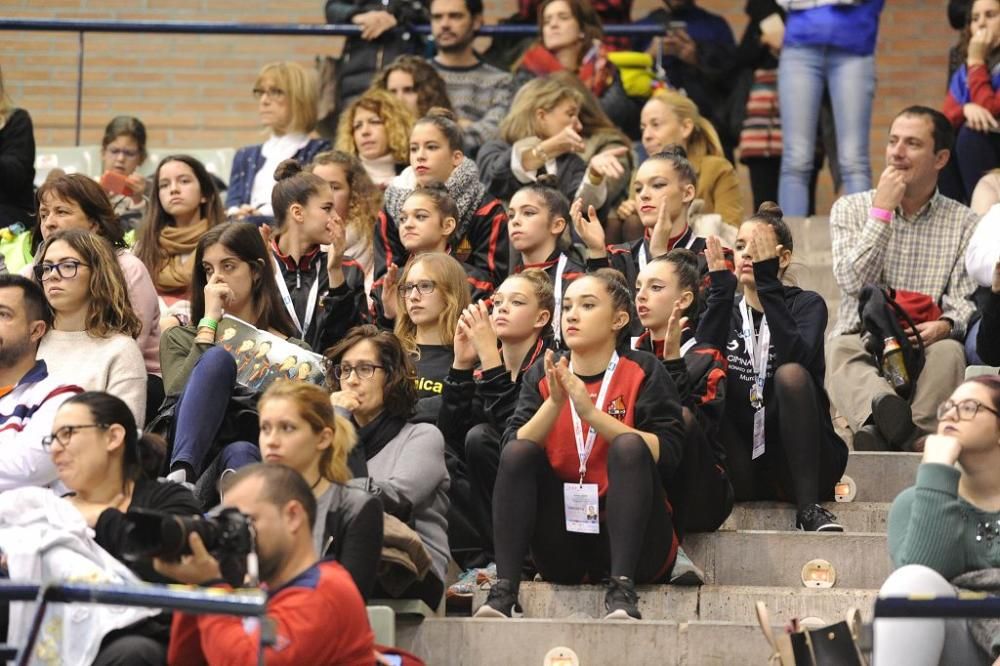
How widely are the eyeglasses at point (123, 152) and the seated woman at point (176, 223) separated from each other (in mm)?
2014

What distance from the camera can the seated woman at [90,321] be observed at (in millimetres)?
6555

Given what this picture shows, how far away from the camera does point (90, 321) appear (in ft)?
21.9

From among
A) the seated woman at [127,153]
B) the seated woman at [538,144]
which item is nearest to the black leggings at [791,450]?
the seated woman at [538,144]

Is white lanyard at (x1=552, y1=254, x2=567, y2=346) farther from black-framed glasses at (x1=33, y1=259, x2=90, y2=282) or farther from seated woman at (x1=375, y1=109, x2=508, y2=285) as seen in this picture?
black-framed glasses at (x1=33, y1=259, x2=90, y2=282)

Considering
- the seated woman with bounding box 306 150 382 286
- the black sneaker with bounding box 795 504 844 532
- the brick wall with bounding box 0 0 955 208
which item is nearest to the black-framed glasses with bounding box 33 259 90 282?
the seated woman with bounding box 306 150 382 286

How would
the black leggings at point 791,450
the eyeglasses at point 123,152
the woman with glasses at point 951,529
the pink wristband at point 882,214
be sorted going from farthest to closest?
the eyeglasses at point 123,152
the pink wristband at point 882,214
the black leggings at point 791,450
the woman with glasses at point 951,529

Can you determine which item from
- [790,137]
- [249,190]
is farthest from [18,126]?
[790,137]

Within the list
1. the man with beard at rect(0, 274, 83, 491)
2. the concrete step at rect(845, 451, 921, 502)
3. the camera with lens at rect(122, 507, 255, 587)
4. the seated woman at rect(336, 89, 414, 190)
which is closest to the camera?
the camera with lens at rect(122, 507, 255, 587)

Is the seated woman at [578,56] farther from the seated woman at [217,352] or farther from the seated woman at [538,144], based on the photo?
the seated woman at [217,352]

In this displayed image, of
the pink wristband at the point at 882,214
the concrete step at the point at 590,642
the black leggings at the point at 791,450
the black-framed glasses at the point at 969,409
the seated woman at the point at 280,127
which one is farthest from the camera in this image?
the seated woman at the point at 280,127

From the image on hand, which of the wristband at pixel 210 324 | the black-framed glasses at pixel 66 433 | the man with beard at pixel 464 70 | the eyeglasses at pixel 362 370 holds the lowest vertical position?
the black-framed glasses at pixel 66 433

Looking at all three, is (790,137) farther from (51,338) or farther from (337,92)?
(51,338)

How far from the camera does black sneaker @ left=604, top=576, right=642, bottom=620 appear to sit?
224 inches

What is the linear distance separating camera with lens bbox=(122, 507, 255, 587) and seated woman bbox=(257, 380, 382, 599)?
2.35ft
